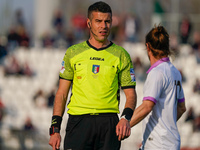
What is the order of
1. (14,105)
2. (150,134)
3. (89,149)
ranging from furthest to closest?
(14,105) < (150,134) < (89,149)

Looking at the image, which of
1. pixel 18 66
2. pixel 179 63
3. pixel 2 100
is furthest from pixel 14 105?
pixel 179 63

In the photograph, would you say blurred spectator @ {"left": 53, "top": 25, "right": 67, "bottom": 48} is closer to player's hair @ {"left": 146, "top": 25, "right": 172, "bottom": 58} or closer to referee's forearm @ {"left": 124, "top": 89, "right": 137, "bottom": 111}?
player's hair @ {"left": 146, "top": 25, "right": 172, "bottom": 58}

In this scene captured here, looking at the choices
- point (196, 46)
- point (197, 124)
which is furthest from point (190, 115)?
point (196, 46)

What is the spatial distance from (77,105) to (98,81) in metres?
0.34

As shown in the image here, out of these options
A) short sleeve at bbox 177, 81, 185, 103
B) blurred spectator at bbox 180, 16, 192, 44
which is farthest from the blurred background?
short sleeve at bbox 177, 81, 185, 103

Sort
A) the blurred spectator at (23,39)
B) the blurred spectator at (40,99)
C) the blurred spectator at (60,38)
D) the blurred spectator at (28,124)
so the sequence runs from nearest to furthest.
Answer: the blurred spectator at (28,124), the blurred spectator at (40,99), the blurred spectator at (60,38), the blurred spectator at (23,39)

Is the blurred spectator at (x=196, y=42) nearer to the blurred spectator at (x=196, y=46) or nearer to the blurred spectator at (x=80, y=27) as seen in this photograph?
the blurred spectator at (x=196, y=46)

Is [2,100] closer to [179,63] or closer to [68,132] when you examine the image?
[179,63]

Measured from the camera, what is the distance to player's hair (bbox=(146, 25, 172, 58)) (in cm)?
491

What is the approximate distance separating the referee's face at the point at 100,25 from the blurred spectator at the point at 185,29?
435 inches

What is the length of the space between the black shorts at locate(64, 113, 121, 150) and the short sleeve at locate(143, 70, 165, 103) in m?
0.46

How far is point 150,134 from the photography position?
4875mm

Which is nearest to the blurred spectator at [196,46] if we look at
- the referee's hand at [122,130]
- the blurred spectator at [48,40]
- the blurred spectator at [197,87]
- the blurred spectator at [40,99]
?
the blurred spectator at [197,87]

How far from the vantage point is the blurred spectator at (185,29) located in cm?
1538
